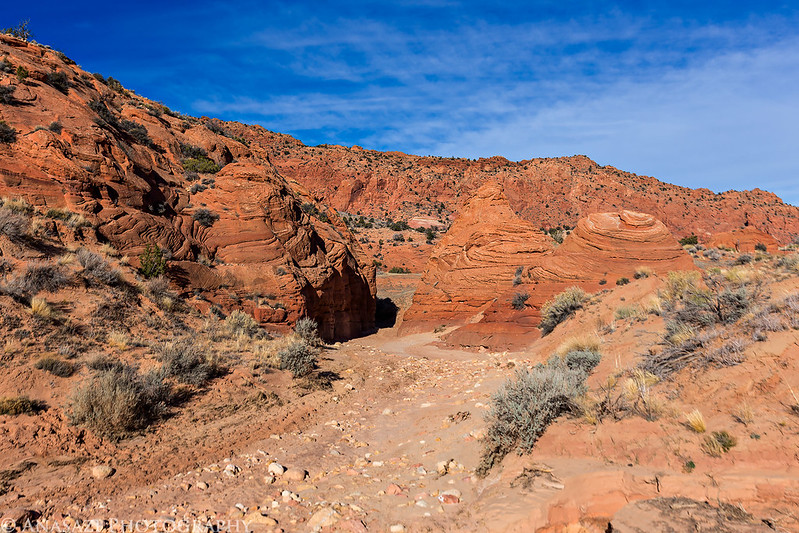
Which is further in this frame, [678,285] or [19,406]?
[678,285]

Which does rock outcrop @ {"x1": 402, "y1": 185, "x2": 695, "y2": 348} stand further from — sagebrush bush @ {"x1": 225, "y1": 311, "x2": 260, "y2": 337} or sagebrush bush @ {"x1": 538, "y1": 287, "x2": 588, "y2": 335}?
sagebrush bush @ {"x1": 225, "y1": 311, "x2": 260, "y2": 337}

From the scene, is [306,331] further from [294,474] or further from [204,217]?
[294,474]

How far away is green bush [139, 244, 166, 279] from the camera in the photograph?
13.7 metres

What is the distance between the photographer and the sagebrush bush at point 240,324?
13.5 metres

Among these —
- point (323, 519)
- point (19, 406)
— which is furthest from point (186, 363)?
point (323, 519)

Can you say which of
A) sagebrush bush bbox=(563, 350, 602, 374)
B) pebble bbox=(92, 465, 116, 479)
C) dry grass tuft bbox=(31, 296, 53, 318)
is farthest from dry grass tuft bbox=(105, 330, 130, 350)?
sagebrush bush bbox=(563, 350, 602, 374)

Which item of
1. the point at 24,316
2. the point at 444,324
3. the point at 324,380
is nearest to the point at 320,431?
the point at 324,380

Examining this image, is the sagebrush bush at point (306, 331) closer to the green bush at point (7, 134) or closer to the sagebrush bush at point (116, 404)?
the sagebrush bush at point (116, 404)

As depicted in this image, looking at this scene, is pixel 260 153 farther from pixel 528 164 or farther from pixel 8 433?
pixel 528 164

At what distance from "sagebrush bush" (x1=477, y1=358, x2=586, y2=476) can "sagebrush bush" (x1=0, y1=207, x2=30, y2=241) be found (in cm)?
1240

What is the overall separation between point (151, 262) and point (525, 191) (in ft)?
259

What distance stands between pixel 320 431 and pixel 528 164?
94.2 metres

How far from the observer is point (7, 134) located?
1386cm

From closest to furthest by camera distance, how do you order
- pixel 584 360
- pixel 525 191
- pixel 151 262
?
1. pixel 584 360
2. pixel 151 262
3. pixel 525 191
